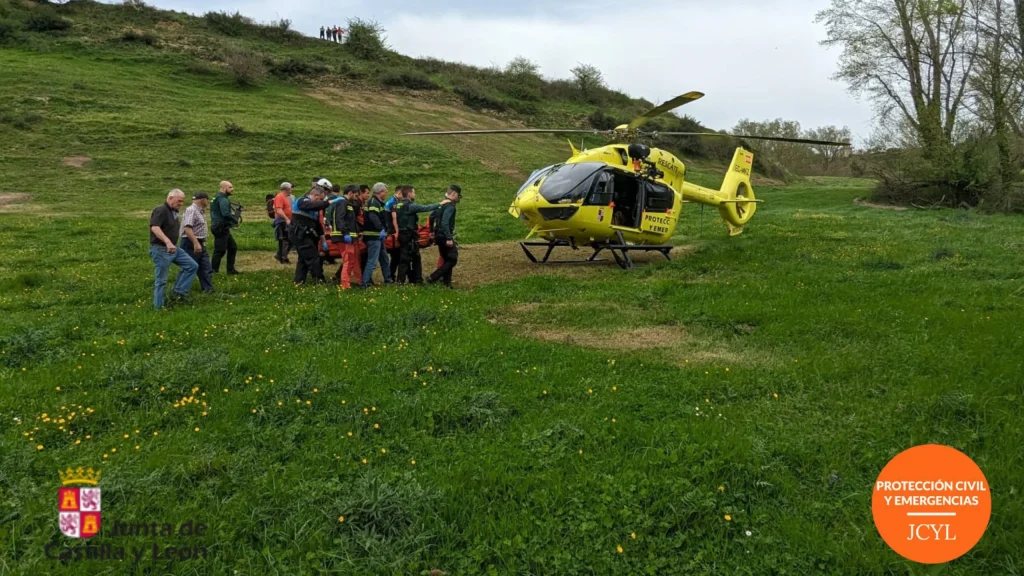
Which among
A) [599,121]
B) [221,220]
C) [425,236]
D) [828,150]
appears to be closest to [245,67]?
[599,121]

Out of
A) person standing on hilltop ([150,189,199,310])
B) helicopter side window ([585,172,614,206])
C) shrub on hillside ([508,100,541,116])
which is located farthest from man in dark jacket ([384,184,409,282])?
shrub on hillside ([508,100,541,116])

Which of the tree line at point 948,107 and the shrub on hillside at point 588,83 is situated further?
the shrub on hillside at point 588,83

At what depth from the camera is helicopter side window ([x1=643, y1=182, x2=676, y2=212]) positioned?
12.7m

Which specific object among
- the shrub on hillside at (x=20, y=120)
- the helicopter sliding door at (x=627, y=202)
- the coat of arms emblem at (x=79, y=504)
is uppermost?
the shrub on hillside at (x=20, y=120)

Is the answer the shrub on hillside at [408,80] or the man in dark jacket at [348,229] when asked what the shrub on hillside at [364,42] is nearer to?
the shrub on hillside at [408,80]

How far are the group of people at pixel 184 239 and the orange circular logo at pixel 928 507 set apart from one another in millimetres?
8596

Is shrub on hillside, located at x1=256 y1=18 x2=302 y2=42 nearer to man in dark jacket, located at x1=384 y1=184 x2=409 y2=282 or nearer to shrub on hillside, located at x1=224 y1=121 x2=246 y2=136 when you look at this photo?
shrub on hillside, located at x1=224 y1=121 x2=246 y2=136

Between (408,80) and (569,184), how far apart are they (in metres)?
39.7

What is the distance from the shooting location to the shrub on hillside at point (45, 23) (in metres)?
38.3

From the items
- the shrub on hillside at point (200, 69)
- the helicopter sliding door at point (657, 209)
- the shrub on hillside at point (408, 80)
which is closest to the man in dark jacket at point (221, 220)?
the helicopter sliding door at point (657, 209)

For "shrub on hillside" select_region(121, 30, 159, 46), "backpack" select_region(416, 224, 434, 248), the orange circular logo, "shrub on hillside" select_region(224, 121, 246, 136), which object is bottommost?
the orange circular logo

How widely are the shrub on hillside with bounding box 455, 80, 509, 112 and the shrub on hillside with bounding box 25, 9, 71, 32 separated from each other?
27.4 metres

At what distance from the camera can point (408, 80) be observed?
154ft

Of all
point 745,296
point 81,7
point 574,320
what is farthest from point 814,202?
point 81,7
